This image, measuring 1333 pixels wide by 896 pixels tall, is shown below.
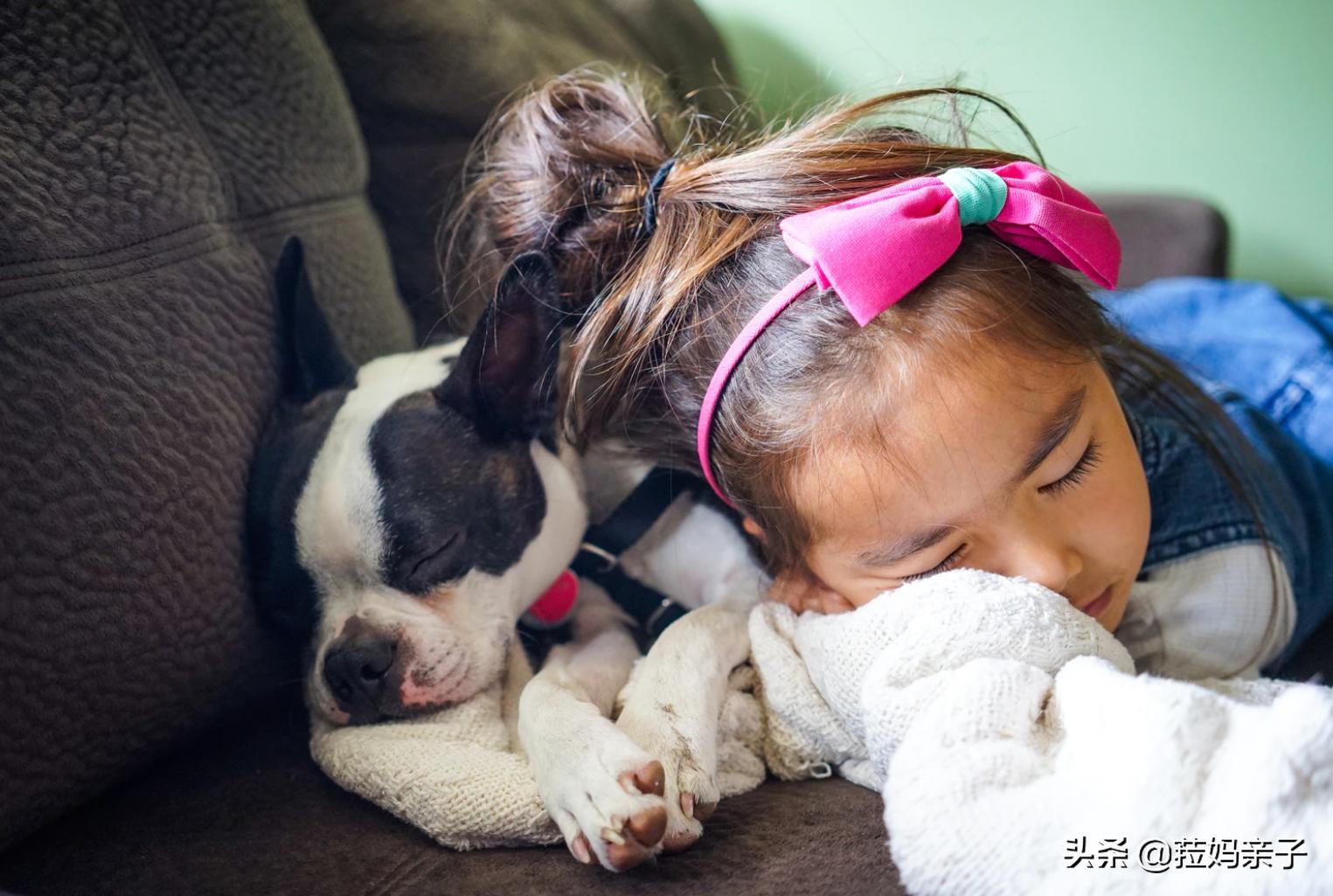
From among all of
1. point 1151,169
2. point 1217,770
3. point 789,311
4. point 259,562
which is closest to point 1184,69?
point 1151,169

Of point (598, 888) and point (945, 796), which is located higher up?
point (945, 796)

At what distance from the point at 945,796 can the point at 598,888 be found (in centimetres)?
26

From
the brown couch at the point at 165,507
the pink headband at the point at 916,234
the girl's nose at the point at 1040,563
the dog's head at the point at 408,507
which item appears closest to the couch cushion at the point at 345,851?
the brown couch at the point at 165,507

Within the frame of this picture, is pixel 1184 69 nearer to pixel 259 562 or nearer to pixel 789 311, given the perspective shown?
pixel 789 311

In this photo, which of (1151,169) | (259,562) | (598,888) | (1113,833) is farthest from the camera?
(1151,169)

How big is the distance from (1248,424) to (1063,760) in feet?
2.67

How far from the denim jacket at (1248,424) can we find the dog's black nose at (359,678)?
80 cm

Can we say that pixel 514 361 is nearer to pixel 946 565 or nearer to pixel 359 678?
pixel 359 678

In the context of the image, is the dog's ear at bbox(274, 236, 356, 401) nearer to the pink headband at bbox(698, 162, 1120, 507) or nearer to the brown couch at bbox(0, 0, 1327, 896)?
the brown couch at bbox(0, 0, 1327, 896)

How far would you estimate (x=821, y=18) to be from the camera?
172 centimetres

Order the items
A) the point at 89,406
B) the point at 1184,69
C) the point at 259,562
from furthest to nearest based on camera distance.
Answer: the point at 1184,69
the point at 259,562
the point at 89,406

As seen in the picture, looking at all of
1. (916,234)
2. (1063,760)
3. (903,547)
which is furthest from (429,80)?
(1063,760)

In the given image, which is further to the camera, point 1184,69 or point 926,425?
point 1184,69

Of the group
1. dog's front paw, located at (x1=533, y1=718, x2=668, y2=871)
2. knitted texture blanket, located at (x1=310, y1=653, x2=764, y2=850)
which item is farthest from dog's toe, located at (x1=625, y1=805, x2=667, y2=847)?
knitted texture blanket, located at (x1=310, y1=653, x2=764, y2=850)
